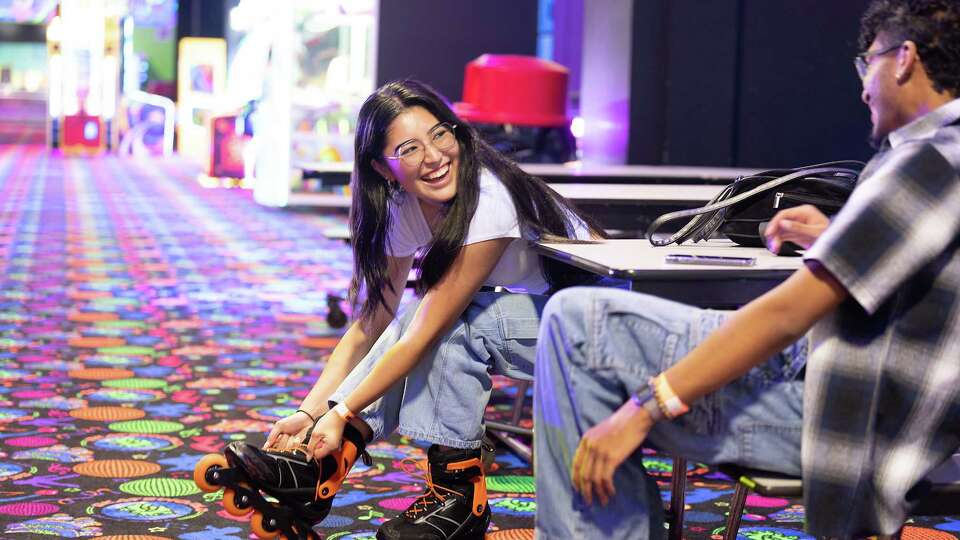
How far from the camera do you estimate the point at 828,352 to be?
4.70 feet

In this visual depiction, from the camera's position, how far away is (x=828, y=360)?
4.70 ft

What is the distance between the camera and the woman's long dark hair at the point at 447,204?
212cm

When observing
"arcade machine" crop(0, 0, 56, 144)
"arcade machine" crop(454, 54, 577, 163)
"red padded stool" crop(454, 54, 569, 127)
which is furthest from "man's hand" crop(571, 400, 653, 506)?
"arcade machine" crop(0, 0, 56, 144)

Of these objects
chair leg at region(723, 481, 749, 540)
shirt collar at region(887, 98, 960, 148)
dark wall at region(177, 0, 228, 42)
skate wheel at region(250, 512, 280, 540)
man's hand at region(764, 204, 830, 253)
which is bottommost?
skate wheel at region(250, 512, 280, 540)

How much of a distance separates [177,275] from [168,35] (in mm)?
18784

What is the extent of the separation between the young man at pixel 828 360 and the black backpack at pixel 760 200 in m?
0.50

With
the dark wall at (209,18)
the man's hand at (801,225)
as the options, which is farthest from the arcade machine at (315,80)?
the dark wall at (209,18)

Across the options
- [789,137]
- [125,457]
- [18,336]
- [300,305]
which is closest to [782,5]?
[789,137]

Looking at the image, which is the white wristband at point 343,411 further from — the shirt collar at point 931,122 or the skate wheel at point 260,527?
the shirt collar at point 931,122

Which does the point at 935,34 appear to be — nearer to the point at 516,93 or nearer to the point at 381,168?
the point at 381,168

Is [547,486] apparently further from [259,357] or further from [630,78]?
[630,78]

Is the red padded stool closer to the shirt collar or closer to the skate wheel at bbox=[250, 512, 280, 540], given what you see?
the skate wheel at bbox=[250, 512, 280, 540]

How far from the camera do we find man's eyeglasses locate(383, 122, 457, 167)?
7.07 ft

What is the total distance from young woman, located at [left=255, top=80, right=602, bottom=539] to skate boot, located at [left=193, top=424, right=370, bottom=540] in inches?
1.0
